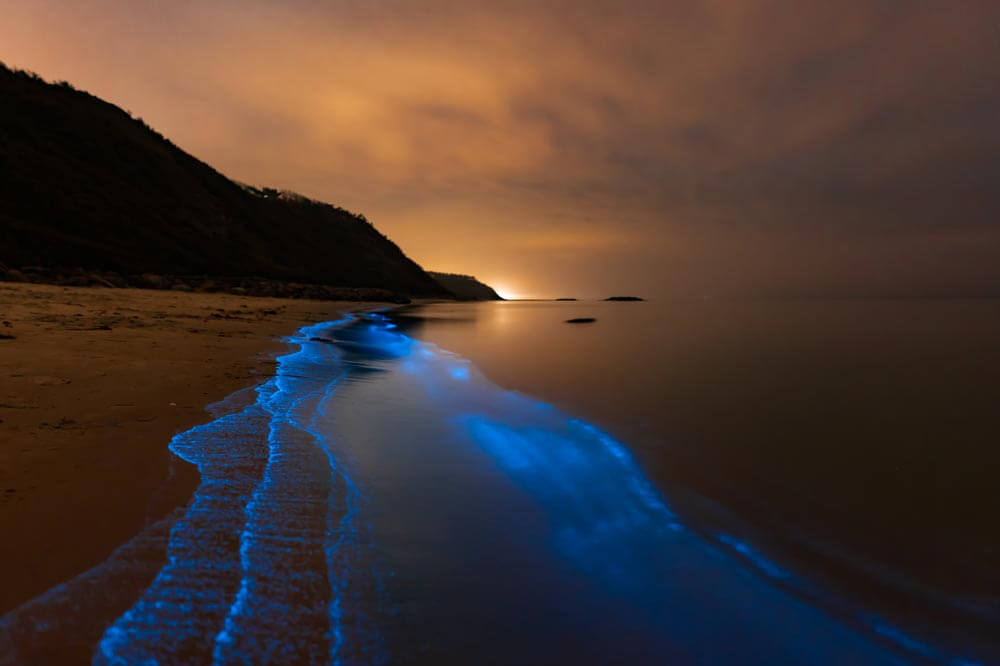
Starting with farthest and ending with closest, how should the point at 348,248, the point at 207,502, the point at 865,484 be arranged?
the point at 348,248
the point at 865,484
the point at 207,502

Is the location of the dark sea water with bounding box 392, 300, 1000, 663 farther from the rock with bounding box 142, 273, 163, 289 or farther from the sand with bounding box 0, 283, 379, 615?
the rock with bounding box 142, 273, 163, 289

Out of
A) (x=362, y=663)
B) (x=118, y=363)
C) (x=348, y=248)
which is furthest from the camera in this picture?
(x=348, y=248)

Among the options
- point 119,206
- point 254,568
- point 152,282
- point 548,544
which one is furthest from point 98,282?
point 119,206

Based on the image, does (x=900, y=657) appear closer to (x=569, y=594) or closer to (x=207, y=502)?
(x=569, y=594)

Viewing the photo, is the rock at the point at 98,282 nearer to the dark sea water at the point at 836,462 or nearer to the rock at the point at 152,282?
the rock at the point at 152,282

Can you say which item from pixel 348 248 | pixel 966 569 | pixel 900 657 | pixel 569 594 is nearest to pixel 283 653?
pixel 569 594

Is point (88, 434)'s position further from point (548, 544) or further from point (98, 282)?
point (98, 282)
